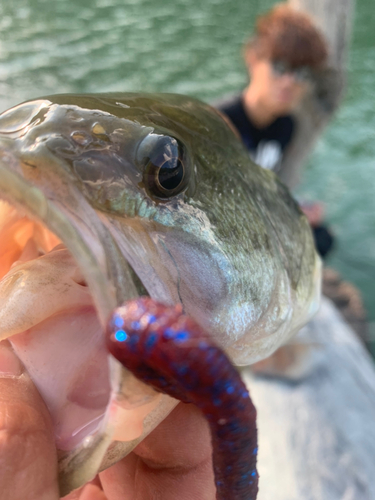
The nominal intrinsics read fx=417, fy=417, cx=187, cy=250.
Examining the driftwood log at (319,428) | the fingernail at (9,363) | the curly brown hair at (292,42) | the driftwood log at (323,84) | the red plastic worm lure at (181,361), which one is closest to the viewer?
the red plastic worm lure at (181,361)

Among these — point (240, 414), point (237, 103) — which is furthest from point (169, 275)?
point (237, 103)

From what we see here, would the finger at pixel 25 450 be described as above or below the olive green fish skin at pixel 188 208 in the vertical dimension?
below

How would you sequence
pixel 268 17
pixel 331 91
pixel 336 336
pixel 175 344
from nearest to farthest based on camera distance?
pixel 175 344 < pixel 336 336 < pixel 268 17 < pixel 331 91

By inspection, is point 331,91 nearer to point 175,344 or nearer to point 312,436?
point 312,436

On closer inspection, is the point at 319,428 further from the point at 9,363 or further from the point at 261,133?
the point at 261,133

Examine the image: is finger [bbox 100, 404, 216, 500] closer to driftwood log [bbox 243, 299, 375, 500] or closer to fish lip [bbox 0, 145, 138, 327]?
fish lip [bbox 0, 145, 138, 327]

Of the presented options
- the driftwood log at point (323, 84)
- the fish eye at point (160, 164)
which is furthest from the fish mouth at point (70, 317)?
the driftwood log at point (323, 84)

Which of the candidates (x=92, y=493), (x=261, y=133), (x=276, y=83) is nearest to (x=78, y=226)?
(x=92, y=493)

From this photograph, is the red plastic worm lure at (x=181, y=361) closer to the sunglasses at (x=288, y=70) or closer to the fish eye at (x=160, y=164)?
the fish eye at (x=160, y=164)
